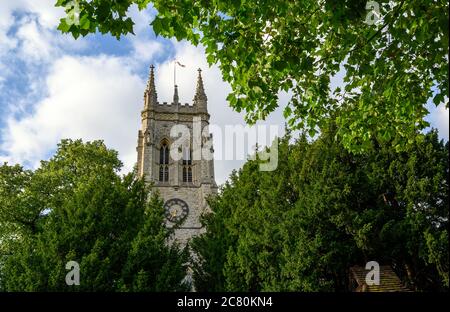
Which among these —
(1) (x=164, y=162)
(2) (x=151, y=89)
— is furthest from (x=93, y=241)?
(2) (x=151, y=89)

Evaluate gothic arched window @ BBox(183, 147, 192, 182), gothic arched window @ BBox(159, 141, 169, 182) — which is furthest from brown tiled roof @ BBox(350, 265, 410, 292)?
gothic arched window @ BBox(159, 141, 169, 182)

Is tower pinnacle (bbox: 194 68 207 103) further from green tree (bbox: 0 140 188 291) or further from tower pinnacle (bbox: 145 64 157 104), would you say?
green tree (bbox: 0 140 188 291)

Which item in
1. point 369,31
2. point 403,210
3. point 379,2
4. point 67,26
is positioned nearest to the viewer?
point 67,26

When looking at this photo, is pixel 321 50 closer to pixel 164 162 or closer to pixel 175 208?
pixel 175 208

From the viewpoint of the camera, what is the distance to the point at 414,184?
18359 millimetres

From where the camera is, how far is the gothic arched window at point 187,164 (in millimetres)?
47438

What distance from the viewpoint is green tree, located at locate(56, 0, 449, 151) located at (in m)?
7.98

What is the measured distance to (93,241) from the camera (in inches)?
766

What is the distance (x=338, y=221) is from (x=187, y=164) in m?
31.4

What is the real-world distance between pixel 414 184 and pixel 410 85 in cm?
929

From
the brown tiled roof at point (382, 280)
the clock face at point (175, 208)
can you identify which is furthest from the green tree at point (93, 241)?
the clock face at point (175, 208)

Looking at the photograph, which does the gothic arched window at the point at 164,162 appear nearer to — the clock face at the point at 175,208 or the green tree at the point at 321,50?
the clock face at the point at 175,208
